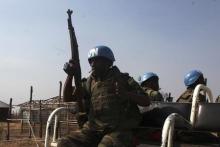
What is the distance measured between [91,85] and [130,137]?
934mm

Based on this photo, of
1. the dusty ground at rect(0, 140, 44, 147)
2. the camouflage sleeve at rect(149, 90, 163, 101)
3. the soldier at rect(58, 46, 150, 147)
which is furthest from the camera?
the dusty ground at rect(0, 140, 44, 147)

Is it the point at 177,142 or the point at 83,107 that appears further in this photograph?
the point at 83,107

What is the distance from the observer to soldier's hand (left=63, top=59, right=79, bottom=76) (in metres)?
5.40

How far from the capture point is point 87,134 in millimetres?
5426

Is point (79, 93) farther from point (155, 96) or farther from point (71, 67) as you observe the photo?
point (155, 96)

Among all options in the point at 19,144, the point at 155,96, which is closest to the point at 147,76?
the point at 155,96

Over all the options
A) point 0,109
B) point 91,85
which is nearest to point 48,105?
point 0,109

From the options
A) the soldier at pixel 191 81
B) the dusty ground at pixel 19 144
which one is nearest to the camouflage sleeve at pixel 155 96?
the soldier at pixel 191 81

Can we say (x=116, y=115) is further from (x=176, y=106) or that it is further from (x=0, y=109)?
(x=0, y=109)

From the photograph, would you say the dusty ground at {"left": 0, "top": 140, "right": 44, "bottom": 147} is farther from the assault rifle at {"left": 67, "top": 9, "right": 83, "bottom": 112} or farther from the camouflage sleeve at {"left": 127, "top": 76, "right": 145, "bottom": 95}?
the camouflage sleeve at {"left": 127, "top": 76, "right": 145, "bottom": 95}

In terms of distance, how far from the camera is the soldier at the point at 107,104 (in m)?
5.19

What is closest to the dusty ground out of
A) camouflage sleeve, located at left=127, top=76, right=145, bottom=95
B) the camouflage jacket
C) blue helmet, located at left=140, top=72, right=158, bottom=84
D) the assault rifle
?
blue helmet, located at left=140, top=72, right=158, bottom=84

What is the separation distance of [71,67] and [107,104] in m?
0.61

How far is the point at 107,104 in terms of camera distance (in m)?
5.31
